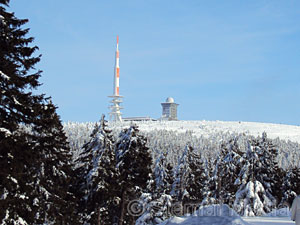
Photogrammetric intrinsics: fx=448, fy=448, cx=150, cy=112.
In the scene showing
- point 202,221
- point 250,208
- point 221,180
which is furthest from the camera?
point 221,180

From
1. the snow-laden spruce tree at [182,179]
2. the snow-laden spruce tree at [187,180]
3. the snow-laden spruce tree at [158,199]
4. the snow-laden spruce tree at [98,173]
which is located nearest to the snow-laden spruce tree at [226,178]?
the snow-laden spruce tree at [187,180]

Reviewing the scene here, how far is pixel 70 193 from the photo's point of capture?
33.6 metres

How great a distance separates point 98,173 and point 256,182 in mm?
15523

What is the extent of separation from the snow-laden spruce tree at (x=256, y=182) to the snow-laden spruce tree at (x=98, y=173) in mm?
12437

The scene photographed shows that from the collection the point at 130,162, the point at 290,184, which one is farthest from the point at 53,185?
the point at 290,184

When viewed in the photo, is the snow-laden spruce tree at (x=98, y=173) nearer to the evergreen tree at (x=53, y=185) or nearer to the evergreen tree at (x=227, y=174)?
the evergreen tree at (x=53, y=185)

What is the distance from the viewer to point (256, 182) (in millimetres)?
40688

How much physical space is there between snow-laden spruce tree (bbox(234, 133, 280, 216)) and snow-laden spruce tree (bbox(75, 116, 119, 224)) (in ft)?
40.8

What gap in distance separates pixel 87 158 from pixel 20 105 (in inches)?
792

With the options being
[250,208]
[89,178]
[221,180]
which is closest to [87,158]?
[89,178]

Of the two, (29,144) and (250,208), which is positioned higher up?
(29,144)

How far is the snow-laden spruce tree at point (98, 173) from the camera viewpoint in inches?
1307

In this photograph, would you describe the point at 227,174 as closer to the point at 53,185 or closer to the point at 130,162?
the point at 130,162

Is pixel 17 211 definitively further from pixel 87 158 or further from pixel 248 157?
pixel 248 157
